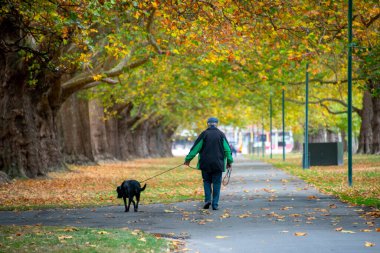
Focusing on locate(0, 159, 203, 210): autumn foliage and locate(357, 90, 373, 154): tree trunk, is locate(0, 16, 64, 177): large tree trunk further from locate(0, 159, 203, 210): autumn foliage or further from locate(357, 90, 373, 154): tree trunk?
locate(357, 90, 373, 154): tree trunk

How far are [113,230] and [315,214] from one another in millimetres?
4225

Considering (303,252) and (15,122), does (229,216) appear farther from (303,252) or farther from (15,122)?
(15,122)

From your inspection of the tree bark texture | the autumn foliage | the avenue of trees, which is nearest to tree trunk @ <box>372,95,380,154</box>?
the avenue of trees

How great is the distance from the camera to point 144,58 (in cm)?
3256

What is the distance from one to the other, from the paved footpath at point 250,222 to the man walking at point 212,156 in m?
0.46

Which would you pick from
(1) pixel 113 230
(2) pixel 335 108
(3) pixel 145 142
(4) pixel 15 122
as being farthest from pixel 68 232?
(3) pixel 145 142

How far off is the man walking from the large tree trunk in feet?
35.5

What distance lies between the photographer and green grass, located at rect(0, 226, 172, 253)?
9.50 m

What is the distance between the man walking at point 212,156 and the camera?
16.2m

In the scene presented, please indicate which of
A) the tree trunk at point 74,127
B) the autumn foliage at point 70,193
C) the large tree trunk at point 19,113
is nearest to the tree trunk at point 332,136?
the tree trunk at point 74,127

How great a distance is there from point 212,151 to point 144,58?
16.8 meters

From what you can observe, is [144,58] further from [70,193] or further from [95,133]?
[95,133]

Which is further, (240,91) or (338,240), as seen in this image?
(240,91)

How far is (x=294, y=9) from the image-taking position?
70.2 feet
